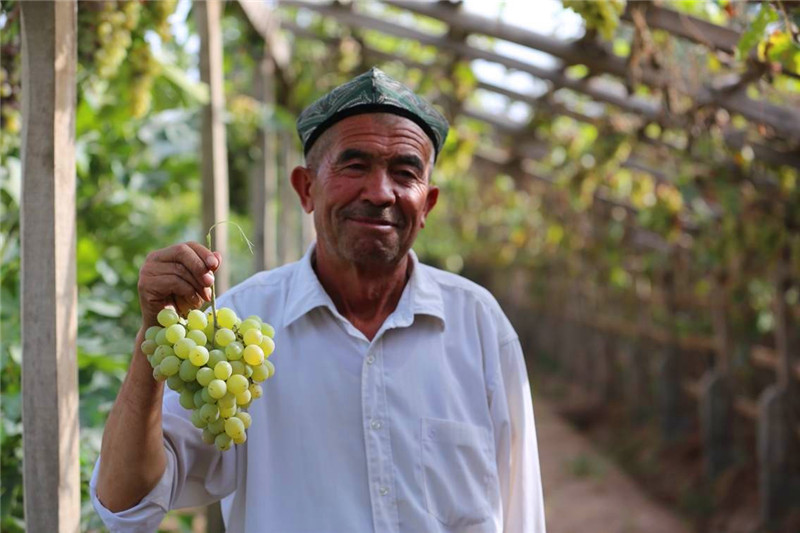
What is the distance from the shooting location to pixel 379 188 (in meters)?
1.99

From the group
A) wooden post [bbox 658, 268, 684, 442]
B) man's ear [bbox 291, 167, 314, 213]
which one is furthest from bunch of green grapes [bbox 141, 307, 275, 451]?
wooden post [bbox 658, 268, 684, 442]

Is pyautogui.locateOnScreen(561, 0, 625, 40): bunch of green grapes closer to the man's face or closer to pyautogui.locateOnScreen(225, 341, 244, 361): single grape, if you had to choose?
the man's face

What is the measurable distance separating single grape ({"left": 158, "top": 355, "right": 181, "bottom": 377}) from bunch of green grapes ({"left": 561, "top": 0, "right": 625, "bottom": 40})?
2.25 meters

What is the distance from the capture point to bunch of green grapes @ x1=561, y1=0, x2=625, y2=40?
3.22 m

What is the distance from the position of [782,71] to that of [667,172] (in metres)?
3.95

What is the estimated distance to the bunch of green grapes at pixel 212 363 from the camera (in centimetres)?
155

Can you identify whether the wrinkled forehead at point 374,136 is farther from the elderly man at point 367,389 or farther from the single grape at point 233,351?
the single grape at point 233,351

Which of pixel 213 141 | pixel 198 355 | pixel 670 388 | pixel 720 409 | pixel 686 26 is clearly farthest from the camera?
pixel 670 388

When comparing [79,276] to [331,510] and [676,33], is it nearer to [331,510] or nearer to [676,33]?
[331,510]

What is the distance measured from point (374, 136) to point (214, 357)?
0.68 metres

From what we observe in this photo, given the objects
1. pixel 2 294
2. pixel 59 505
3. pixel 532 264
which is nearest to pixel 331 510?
pixel 59 505

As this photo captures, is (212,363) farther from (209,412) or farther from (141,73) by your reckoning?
(141,73)

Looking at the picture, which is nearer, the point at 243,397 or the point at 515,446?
the point at 243,397

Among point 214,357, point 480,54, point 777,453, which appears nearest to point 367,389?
point 214,357
